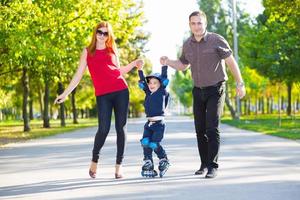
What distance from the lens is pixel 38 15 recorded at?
1870 cm

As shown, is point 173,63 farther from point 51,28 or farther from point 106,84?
point 51,28

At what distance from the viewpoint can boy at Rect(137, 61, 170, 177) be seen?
311 inches

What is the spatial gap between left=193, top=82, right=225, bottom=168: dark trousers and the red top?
97 centimetres

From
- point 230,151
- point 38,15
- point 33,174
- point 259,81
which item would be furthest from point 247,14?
point 33,174

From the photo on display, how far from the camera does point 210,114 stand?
764 centimetres

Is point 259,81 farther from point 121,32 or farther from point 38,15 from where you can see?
point 38,15

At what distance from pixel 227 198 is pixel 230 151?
6058 mm

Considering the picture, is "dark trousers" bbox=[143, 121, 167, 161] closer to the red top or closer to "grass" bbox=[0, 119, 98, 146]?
the red top

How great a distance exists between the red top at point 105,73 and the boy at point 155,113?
43 cm

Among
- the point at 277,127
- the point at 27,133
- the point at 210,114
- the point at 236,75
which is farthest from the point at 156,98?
the point at 27,133

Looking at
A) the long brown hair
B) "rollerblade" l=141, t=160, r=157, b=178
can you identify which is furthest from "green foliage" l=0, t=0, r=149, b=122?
"rollerblade" l=141, t=160, r=157, b=178

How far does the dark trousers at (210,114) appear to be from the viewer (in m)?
7.64

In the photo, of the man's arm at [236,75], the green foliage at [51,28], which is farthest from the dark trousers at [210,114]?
the green foliage at [51,28]

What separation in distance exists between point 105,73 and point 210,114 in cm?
139
